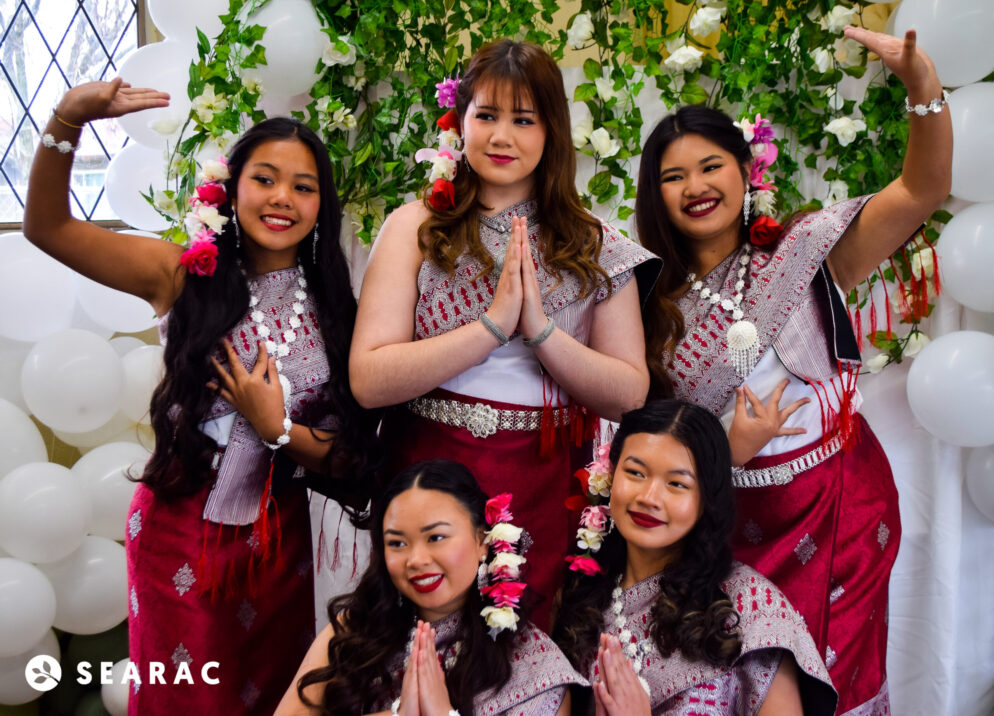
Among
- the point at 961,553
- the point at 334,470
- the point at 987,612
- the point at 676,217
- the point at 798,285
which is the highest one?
the point at 676,217

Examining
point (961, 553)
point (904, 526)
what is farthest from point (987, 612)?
point (904, 526)

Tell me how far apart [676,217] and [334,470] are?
3.04 feet

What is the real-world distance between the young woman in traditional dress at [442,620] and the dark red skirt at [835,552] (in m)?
0.66

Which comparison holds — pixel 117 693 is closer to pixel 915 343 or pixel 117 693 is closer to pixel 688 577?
pixel 688 577

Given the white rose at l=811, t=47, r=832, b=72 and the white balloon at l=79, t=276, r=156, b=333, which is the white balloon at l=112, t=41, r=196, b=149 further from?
the white rose at l=811, t=47, r=832, b=72

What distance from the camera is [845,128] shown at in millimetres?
2449

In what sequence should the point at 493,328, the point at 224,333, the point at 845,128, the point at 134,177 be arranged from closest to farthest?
the point at 493,328, the point at 224,333, the point at 845,128, the point at 134,177

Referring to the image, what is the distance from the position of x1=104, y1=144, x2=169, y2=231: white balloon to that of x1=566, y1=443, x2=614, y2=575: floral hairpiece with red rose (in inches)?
70.0

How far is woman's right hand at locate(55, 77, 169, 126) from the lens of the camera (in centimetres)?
179

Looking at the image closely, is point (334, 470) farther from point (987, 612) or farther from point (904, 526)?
point (987, 612)

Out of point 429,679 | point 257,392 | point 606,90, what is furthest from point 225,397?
point 606,90

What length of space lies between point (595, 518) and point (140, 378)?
1.71m

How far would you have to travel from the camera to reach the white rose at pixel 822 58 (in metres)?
2.49

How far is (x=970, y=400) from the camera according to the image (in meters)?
2.33
